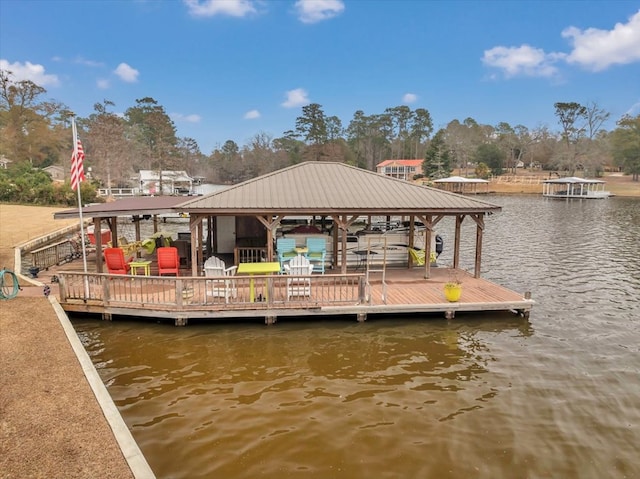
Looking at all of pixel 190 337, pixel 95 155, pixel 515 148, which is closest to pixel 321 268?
pixel 190 337

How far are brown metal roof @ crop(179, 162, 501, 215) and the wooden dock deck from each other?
6.91 feet

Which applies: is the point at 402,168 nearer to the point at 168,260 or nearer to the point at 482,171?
the point at 482,171

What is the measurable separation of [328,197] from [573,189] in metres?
66.2

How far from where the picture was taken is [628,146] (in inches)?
3155

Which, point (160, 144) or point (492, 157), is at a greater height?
point (492, 157)

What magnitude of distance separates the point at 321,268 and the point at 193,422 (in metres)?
7.54

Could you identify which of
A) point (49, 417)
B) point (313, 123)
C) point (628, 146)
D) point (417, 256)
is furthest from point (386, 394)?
point (628, 146)

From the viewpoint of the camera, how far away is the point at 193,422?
22.1ft

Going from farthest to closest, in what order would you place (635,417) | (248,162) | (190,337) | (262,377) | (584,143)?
(248,162), (584,143), (190,337), (262,377), (635,417)

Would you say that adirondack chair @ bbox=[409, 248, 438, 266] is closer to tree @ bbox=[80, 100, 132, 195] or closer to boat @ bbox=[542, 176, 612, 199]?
tree @ bbox=[80, 100, 132, 195]

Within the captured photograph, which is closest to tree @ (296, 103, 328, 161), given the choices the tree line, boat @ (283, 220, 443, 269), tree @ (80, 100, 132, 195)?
the tree line

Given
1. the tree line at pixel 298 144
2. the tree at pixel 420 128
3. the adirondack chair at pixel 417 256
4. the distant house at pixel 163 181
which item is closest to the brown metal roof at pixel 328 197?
the adirondack chair at pixel 417 256

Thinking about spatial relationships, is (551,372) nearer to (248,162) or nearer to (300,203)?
(300,203)

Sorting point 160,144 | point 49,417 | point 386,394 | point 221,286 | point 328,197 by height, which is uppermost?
point 160,144
